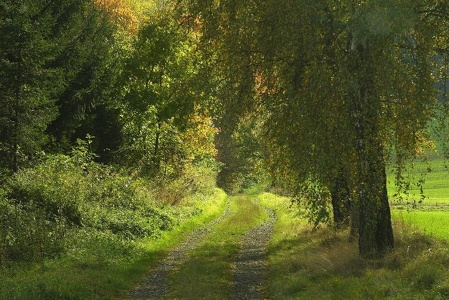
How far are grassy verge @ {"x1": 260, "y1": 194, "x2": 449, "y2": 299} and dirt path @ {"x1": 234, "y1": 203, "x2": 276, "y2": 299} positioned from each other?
1.33ft

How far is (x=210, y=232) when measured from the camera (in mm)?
29422

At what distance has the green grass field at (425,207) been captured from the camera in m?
13.0

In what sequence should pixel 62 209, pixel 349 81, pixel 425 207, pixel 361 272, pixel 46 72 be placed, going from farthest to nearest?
pixel 425 207 → pixel 46 72 → pixel 62 209 → pixel 361 272 → pixel 349 81

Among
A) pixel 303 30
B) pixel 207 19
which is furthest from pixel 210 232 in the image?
pixel 303 30

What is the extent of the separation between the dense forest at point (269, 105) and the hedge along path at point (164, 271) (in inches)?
67.0

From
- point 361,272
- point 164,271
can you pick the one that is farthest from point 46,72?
point 361,272

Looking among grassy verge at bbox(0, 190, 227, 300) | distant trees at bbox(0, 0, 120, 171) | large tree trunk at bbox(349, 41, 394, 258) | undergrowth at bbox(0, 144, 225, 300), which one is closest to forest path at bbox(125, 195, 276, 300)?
grassy verge at bbox(0, 190, 227, 300)

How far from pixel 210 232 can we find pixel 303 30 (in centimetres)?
1838

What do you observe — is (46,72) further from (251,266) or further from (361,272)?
(361,272)

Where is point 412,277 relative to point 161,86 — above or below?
below

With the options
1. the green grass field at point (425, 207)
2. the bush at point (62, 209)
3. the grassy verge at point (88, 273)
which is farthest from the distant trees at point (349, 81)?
the bush at point (62, 209)

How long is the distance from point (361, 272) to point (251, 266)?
5.86 metres

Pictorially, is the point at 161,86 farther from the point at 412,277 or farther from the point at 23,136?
the point at 412,277

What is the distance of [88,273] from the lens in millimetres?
15531
